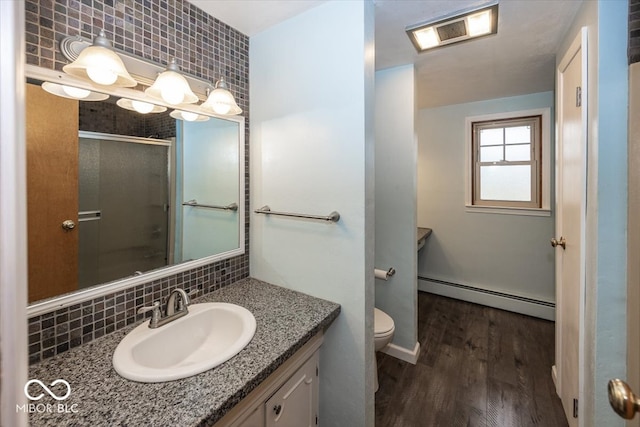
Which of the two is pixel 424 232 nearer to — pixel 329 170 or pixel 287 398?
pixel 329 170

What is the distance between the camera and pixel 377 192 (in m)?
2.21

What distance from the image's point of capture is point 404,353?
213 cm

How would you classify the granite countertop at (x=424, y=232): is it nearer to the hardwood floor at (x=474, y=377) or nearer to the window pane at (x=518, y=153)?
the hardwood floor at (x=474, y=377)

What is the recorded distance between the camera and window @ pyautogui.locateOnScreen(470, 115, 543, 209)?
2.76m

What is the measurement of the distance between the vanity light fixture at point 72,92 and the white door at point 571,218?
2.03m

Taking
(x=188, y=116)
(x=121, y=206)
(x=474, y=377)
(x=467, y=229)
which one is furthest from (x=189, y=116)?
(x=467, y=229)

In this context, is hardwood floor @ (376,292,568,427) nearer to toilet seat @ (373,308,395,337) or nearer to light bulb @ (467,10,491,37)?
toilet seat @ (373,308,395,337)

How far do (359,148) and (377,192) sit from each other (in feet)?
3.50

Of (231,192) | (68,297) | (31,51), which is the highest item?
(31,51)

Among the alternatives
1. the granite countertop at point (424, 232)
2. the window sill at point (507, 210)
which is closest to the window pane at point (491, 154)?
the window sill at point (507, 210)

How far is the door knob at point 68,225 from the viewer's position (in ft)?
3.14

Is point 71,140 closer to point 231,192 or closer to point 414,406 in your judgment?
point 231,192

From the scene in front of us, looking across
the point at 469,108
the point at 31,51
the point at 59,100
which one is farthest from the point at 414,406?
the point at 469,108

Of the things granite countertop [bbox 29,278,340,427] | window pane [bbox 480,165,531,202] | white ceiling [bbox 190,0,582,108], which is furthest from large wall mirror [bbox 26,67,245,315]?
window pane [bbox 480,165,531,202]
